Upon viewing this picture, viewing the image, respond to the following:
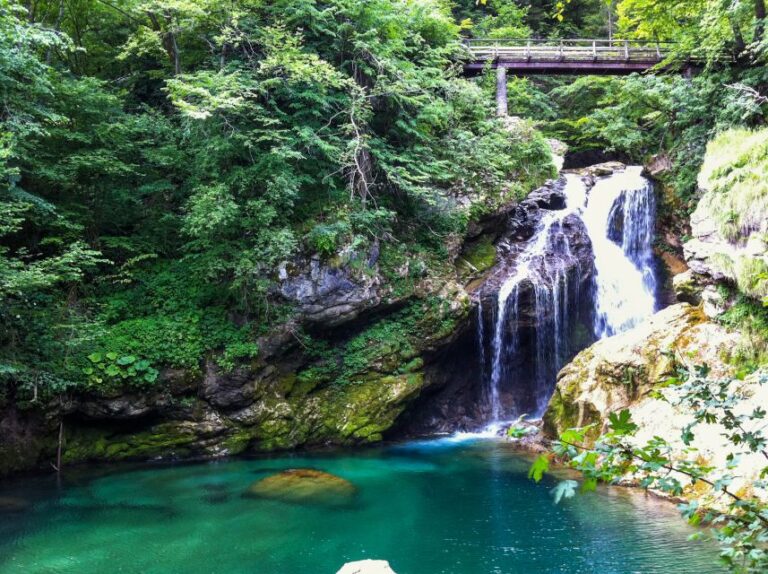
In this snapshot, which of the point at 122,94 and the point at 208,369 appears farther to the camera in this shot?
the point at 122,94

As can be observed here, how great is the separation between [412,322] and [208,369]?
15.5 ft

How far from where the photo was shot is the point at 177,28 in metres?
13.6

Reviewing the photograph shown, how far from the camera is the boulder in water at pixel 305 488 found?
31.3 feet

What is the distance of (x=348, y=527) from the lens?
846 centimetres

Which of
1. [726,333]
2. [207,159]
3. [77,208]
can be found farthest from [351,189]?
[726,333]

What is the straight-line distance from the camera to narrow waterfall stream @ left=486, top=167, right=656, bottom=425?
15.1 meters

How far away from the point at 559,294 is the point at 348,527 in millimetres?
9304

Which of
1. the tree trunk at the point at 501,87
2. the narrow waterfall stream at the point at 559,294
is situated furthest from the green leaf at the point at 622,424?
the tree trunk at the point at 501,87

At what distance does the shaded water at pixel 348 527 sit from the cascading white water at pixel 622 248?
669 centimetres

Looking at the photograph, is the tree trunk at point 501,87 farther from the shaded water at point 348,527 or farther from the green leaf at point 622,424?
the green leaf at point 622,424

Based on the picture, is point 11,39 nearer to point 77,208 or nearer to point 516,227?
point 77,208

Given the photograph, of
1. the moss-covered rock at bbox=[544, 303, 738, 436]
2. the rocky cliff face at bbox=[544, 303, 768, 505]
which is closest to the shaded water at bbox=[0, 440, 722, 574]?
the rocky cliff face at bbox=[544, 303, 768, 505]

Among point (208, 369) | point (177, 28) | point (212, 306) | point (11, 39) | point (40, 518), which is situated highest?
point (177, 28)

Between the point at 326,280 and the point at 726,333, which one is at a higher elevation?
the point at 326,280
